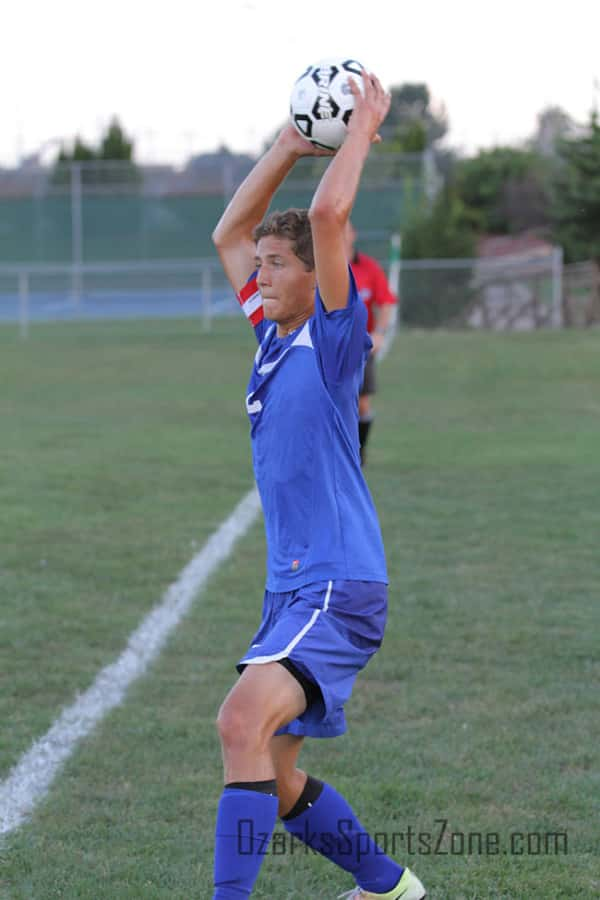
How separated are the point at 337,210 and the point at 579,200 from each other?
32413 mm

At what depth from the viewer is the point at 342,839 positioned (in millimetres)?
3184

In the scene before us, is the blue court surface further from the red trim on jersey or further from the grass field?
the red trim on jersey

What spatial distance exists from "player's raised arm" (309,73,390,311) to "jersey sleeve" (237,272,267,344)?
46cm

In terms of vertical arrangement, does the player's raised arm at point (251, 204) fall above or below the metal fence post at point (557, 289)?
above

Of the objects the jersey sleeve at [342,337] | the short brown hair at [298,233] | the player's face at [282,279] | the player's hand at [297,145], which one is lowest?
Answer: the jersey sleeve at [342,337]

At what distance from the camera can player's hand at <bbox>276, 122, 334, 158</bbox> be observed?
3.39m

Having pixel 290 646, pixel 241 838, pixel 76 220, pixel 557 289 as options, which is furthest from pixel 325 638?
pixel 76 220

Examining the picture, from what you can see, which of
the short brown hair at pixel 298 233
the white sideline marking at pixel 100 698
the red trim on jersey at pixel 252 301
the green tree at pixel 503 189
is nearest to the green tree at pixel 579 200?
the green tree at pixel 503 189

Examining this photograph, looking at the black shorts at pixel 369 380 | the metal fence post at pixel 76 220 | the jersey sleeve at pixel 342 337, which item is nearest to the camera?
the jersey sleeve at pixel 342 337

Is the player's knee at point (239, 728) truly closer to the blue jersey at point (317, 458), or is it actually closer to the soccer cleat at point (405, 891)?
the blue jersey at point (317, 458)

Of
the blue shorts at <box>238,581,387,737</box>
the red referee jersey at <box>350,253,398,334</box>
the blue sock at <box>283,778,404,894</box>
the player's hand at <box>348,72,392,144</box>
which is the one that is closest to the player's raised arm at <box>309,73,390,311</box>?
the player's hand at <box>348,72,392,144</box>

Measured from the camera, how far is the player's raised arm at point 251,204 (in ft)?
11.3

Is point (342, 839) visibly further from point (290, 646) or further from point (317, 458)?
point (317, 458)

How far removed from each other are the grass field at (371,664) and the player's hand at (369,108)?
6.52 ft
